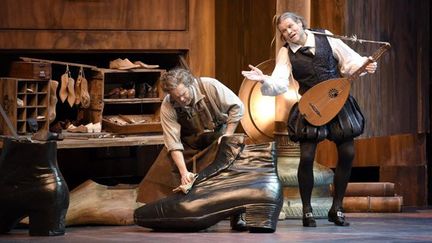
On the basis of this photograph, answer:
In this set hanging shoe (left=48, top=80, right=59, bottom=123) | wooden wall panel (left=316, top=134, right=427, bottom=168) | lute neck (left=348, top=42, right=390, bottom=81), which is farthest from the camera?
wooden wall panel (left=316, top=134, right=427, bottom=168)

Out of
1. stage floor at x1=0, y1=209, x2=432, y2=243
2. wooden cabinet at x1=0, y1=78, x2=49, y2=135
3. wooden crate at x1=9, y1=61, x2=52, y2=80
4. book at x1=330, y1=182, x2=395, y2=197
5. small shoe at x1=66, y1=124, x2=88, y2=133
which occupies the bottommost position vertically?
stage floor at x1=0, y1=209, x2=432, y2=243

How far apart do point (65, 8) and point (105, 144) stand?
4.46 ft

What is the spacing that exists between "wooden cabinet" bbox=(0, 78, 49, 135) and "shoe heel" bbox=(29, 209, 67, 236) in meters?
1.87

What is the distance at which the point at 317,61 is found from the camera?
10078mm

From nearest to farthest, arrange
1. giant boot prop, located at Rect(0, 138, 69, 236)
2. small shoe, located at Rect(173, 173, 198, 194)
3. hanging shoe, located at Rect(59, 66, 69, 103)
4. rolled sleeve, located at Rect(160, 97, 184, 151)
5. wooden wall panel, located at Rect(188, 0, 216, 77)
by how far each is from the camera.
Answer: giant boot prop, located at Rect(0, 138, 69, 236) < small shoe, located at Rect(173, 173, 198, 194) < rolled sleeve, located at Rect(160, 97, 184, 151) < hanging shoe, located at Rect(59, 66, 69, 103) < wooden wall panel, located at Rect(188, 0, 216, 77)

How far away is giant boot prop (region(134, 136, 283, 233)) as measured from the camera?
32.2 ft

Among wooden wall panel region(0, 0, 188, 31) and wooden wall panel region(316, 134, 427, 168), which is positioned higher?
wooden wall panel region(0, 0, 188, 31)

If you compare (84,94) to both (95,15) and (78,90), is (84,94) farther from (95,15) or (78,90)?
(95,15)

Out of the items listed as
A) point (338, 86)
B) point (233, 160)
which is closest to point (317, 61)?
point (338, 86)

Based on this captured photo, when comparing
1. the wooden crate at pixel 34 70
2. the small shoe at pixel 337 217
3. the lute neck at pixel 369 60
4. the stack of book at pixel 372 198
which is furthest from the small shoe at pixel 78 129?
the lute neck at pixel 369 60

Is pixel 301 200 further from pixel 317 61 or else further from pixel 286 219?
pixel 317 61

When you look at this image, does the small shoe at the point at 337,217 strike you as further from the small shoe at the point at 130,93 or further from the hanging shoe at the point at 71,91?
the hanging shoe at the point at 71,91

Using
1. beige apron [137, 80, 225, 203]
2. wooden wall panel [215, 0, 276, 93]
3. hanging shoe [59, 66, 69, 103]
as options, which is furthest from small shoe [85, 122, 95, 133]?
wooden wall panel [215, 0, 276, 93]

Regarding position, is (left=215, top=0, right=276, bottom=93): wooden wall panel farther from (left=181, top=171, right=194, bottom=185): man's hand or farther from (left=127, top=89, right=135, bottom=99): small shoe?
(left=181, top=171, right=194, bottom=185): man's hand
